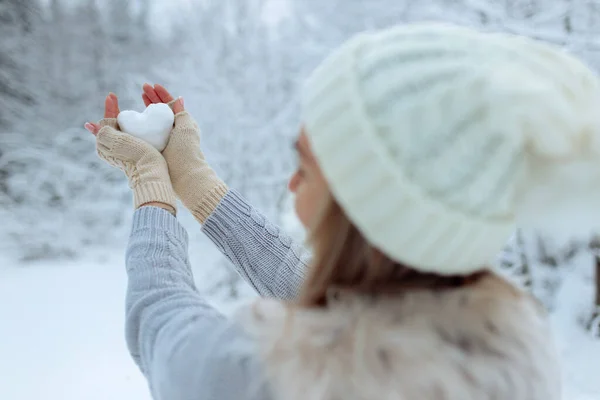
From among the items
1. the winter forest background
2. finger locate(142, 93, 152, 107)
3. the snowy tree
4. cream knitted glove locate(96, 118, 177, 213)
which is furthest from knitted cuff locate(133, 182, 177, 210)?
the snowy tree

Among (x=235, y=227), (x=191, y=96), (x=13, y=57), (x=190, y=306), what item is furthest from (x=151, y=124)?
(x=13, y=57)

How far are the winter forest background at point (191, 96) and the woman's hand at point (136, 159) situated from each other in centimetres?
170

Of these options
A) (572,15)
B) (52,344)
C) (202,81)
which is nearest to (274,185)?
(202,81)

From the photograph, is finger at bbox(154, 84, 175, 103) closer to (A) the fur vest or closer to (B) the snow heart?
(B) the snow heart

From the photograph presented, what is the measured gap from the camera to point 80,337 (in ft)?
6.99

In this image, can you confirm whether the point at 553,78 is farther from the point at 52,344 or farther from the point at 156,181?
the point at 52,344

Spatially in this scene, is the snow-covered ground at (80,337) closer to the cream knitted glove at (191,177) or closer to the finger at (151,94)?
the cream knitted glove at (191,177)

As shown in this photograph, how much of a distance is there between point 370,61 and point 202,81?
288 centimetres

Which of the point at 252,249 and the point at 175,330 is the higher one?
the point at 175,330

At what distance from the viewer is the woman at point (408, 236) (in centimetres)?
36

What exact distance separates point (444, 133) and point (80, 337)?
2.13 meters

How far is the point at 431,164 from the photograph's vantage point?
36 cm

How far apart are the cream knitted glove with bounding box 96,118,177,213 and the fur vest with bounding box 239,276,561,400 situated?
31 cm

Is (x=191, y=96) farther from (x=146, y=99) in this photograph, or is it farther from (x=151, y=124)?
(x=151, y=124)
